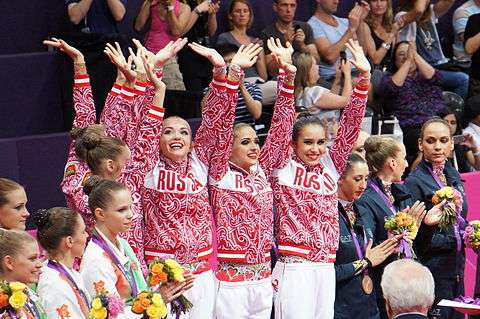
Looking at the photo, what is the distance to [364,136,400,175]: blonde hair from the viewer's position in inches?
333

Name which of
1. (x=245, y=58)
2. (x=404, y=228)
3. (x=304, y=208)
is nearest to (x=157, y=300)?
(x=304, y=208)

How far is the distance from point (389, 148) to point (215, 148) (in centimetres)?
140

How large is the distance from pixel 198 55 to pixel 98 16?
0.89 meters

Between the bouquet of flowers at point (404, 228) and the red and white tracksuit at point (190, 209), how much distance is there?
1.27 metres

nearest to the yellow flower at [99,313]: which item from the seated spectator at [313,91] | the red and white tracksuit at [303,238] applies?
the red and white tracksuit at [303,238]

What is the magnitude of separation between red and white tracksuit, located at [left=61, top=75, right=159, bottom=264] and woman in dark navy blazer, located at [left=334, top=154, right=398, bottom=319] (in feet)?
4.68

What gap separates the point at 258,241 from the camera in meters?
7.73

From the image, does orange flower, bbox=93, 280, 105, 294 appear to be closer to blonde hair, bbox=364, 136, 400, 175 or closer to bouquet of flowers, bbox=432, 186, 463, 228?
blonde hair, bbox=364, 136, 400, 175

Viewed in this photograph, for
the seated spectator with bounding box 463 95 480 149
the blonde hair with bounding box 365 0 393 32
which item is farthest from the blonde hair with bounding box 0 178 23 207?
the blonde hair with bounding box 365 0 393 32

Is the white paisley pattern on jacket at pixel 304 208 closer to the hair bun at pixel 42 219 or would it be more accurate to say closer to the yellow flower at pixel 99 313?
the hair bun at pixel 42 219

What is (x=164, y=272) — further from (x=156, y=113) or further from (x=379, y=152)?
(x=379, y=152)

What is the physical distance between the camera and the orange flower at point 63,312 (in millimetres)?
6367

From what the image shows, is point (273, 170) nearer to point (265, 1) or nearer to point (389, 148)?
point (389, 148)

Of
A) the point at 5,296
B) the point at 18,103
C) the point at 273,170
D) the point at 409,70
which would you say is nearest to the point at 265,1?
the point at 409,70
